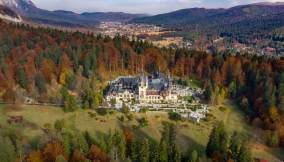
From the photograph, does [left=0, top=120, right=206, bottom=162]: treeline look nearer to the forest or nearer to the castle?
the forest

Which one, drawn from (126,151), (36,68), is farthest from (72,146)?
(36,68)

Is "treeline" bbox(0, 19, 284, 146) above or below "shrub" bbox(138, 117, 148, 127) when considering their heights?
above

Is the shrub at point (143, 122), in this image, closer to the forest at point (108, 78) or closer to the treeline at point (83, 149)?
the forest at point (108, 78)

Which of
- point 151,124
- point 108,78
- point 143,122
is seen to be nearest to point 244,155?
point 151,124

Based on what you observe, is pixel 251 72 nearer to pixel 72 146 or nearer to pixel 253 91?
pixel 253 91

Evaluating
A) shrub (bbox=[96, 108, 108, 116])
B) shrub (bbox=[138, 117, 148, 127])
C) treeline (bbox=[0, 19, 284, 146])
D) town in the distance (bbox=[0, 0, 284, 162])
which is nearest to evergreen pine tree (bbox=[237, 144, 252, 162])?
town in the distance (bbox=[0, 0, 284, 162])
